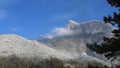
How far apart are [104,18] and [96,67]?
2.27 metres

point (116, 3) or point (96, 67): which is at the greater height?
point (116, 3)

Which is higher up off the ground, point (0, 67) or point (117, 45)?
point (0, 67)

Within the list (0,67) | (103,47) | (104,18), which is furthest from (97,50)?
(0,67)

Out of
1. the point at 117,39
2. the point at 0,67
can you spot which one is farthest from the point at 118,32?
the point at 0,67

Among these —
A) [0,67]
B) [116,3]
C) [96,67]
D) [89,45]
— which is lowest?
[96,67]

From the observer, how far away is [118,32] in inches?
727

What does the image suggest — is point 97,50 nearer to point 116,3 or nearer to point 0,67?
point 116,3

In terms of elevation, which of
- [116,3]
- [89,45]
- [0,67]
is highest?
[0,67]

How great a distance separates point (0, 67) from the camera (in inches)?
5266

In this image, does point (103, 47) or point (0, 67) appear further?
point (0, 67)

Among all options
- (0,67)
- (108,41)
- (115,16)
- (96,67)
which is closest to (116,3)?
(115,16)

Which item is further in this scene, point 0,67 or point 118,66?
point 0,67

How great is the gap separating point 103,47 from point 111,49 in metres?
0.37

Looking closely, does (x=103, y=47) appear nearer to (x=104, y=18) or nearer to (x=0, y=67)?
(x=104, y=18)
